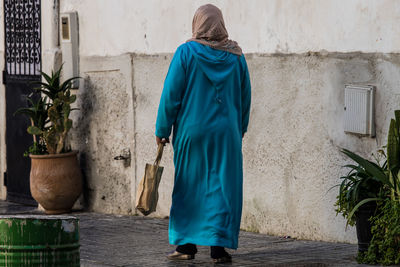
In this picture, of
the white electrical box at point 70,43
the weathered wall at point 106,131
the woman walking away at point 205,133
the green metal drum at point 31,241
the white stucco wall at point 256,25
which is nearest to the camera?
the green metal drum at point 31,241

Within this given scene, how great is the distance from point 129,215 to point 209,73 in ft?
11.1

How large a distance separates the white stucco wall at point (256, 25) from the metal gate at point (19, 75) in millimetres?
712

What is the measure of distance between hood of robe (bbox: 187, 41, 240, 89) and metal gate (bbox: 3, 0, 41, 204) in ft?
14.5

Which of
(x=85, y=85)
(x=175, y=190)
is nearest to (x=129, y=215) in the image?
(x=85, y=85)

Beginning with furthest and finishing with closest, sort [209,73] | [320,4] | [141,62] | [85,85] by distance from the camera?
[85,85] < [141,62] < [320,4] < [209,73]

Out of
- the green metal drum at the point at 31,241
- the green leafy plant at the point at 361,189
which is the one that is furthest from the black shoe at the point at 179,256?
the green metal drum at the point at 31,241

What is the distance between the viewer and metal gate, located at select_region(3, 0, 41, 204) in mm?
10641

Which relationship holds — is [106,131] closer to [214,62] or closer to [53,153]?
[53,153]

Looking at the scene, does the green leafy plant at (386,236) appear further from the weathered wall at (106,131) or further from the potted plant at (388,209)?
the weathered wall at (106,131)

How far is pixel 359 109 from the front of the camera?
6.95 m

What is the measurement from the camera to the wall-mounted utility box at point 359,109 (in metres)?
6.85

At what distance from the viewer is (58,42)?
1026 cm

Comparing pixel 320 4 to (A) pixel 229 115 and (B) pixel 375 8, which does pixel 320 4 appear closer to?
(B) pixel 375 8

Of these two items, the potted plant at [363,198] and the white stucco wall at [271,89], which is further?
the white stucco wall at [271,89]
